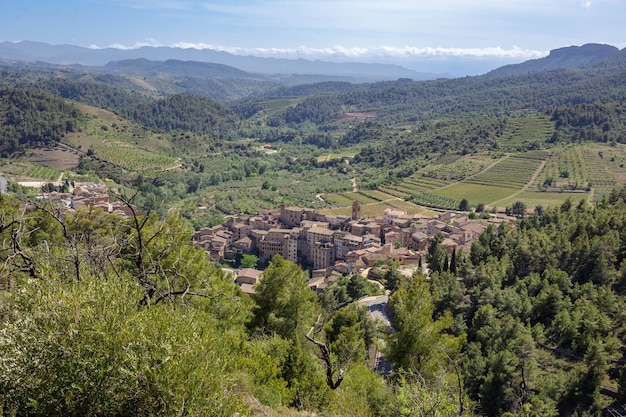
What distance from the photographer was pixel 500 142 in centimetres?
9625

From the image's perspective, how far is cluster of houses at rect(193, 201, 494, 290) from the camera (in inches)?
1837

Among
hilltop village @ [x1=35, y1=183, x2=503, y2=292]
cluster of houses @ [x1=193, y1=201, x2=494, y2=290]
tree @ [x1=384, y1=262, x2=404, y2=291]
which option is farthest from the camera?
cluster of houses @ [x1=193, y1=201, x2=494, y2=290]

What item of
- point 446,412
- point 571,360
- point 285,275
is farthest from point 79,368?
point 571,360

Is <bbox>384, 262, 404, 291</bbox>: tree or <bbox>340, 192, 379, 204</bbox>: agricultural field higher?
<bbox>384, 262, 404, 291</bbox>: tree

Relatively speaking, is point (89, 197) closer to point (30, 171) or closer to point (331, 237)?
point (30, 171)

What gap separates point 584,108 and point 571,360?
95507 millimetres

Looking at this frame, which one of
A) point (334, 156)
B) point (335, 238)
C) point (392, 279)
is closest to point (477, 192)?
point (335, 238)

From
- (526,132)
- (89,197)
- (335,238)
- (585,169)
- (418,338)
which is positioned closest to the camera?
(418,338)

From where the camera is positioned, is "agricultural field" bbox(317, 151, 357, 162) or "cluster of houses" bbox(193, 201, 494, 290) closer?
"cluster of houses" bbox(193, 201, 494, 290)

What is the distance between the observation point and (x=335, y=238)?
5075 cm

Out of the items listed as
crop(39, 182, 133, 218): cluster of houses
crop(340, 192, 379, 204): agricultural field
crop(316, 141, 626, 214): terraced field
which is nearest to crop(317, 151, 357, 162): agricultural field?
crop(316, 141, 626, 214): terraced field

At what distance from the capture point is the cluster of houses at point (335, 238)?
153ft

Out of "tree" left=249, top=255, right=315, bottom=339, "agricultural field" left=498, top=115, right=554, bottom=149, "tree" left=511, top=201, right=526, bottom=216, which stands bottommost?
"tree" left=511, top=201, right=526, bottom=216

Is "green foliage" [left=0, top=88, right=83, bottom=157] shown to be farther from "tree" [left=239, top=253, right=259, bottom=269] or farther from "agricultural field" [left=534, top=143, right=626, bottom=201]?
"agricultural field" [left=534, top=143, right=626, bottom=201]
